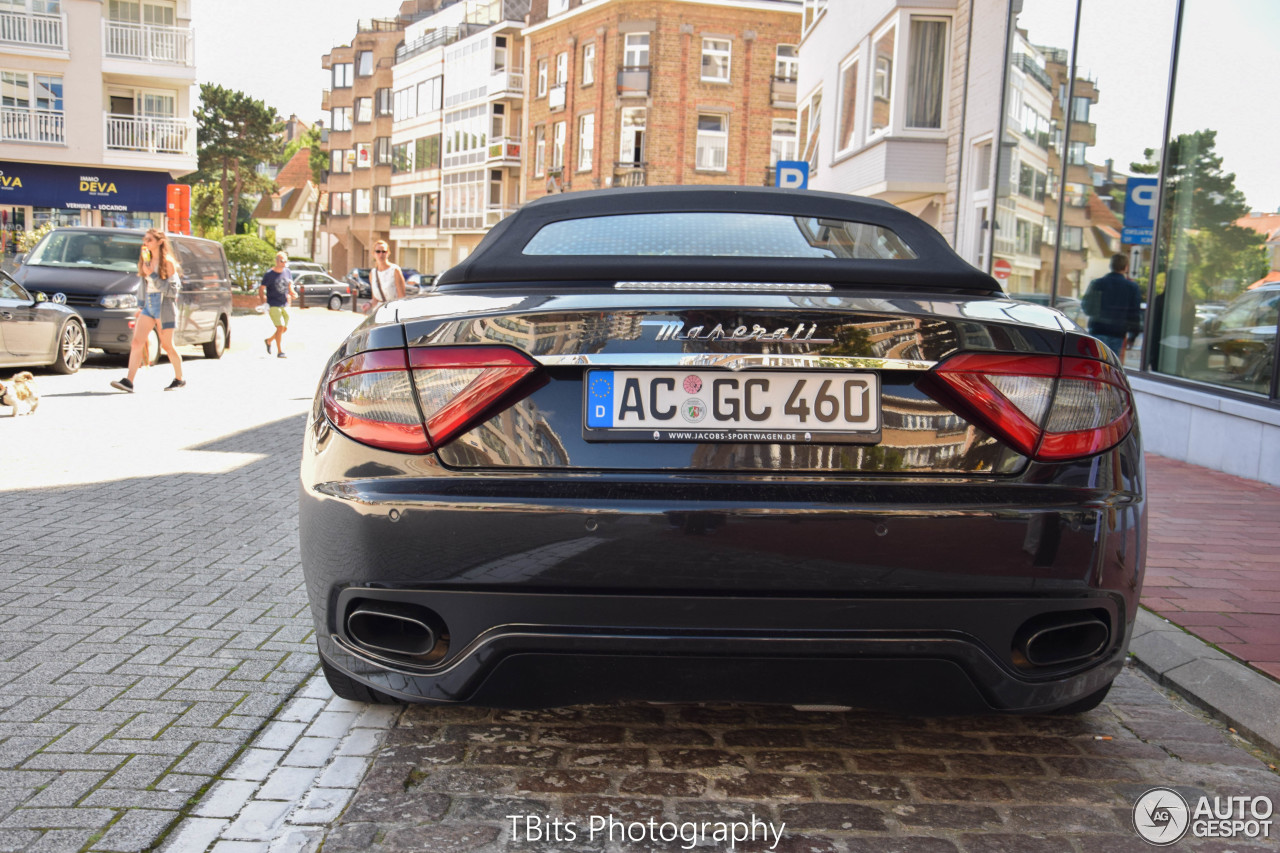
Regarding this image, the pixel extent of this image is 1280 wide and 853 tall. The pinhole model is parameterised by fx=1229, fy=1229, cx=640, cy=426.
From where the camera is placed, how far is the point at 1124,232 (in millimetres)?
12492

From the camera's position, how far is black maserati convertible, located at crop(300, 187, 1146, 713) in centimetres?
264

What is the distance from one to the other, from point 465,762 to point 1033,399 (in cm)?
170

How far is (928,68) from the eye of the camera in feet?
66.8

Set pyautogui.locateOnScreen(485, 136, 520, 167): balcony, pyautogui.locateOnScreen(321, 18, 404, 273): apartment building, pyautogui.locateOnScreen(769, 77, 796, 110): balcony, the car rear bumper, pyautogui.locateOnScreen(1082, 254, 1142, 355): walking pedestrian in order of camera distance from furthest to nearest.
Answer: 1. pyautogui.locateOnScreen(321, 18, 404, 273): apartment building
2. pyautogui.locateOnScreen(485, 136, 520, 167): balcony
3. pyautogui.locateOnScreen(769, 77, 796, 110): balcony
4. pyautogui.locateOnScreen(1082, 254, 1142, 355): walking pedestrian
5. the car rear bumper

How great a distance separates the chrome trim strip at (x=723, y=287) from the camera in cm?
289

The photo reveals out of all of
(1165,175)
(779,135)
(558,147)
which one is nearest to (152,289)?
(1165,175)

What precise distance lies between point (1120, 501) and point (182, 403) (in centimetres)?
1150

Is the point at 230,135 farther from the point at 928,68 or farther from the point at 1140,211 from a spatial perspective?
the point at 1140,211

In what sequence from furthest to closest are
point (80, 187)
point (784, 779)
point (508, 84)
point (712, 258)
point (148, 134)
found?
point (508, 84), point (148, 134), point (80, 187), point (712, 258), point (784, 779)

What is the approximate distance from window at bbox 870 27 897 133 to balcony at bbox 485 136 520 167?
47.4 metres

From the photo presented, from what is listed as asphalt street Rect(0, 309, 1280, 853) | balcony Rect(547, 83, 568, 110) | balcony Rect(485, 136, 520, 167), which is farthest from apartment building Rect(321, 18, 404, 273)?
asphalt street Rect(0, 309, 1280, 853)

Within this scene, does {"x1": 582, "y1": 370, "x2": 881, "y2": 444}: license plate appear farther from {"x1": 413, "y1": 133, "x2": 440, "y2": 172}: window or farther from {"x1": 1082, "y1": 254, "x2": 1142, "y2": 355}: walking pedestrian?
{"x1": 413, "y1": 133, "x2": 440, "y2": 172}: window

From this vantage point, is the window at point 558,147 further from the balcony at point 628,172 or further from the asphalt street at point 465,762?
the asphalt street at point 465,762

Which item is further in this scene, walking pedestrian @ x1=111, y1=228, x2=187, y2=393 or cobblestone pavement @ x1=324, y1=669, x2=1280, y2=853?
Answer: walking pedestrian @ x1=111, y1=228, x2=187, y2=393
